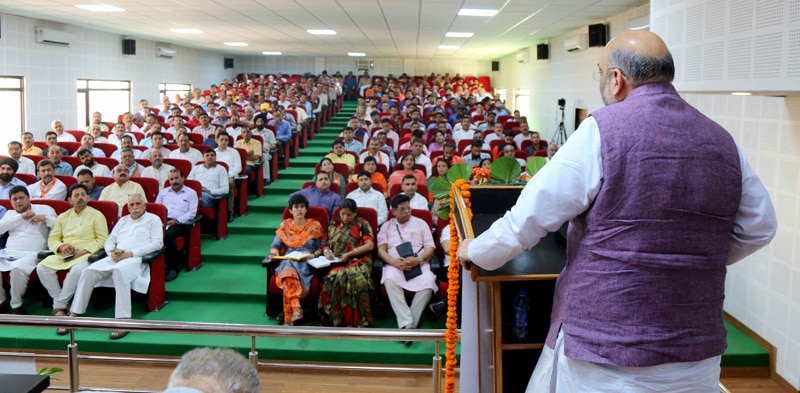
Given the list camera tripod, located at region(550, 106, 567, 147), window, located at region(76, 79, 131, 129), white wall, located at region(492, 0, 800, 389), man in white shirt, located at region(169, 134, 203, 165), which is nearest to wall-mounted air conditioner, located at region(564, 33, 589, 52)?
camera tripod, located at region(550, 106, 567, 147)

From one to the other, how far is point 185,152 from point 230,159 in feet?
2.39

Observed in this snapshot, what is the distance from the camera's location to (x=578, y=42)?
33.7ft

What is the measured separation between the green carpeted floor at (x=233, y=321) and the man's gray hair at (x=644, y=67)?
3.55 metres

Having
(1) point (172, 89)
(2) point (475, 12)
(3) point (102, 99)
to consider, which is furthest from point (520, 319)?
(1) point (172, 89)

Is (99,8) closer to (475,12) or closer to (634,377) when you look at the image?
(475,12)

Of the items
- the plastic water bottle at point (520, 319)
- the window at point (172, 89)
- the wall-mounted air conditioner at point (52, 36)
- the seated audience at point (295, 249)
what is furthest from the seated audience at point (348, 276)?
A: the window at point (172, 89)

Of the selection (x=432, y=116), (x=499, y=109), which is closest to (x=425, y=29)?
(x=432, y=116)

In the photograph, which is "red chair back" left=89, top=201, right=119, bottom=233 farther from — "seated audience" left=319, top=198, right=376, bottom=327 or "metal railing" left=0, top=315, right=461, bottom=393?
"metal railing" left=0, top=315, right=461, bottom=393

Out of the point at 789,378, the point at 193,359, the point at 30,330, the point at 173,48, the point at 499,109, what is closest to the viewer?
the point at 193,359

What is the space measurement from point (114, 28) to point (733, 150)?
1244cm

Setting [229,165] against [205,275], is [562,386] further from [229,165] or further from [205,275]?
[229,165]

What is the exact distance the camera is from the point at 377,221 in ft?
19.3

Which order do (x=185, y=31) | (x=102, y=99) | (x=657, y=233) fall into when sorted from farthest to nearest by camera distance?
(x=102, y=99) → (x=185, y=31) → (x=657, y=233)

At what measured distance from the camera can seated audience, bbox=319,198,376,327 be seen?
500 centimetres
